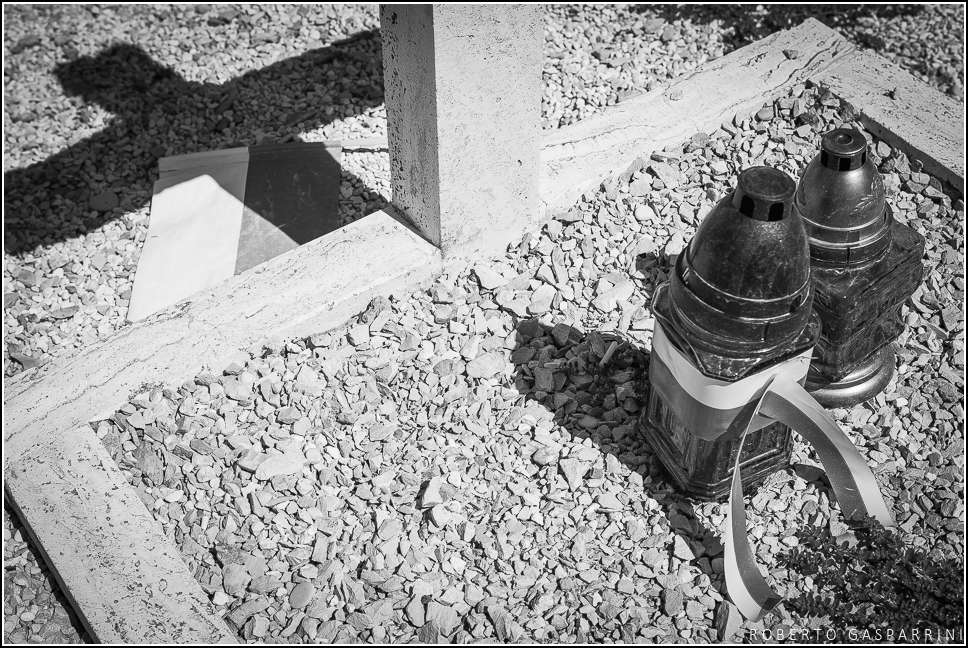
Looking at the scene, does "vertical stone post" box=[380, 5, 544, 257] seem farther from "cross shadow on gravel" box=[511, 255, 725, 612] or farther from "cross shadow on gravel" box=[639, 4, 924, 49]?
"cross shadow on gravel" box=[639, 4, 924, 49]

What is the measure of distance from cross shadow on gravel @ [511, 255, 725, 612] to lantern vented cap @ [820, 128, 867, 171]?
1109 mm

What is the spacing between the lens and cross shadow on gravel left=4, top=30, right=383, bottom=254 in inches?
199

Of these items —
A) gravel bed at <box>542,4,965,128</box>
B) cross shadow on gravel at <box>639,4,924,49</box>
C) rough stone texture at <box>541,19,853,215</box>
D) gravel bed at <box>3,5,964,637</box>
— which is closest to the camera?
rough stone texture at <box>541,19,853,215</box>

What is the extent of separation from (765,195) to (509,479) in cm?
145

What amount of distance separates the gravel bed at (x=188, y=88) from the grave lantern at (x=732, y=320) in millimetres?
2281

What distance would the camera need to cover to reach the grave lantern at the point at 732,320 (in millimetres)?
2617

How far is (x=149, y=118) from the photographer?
17.9 feet

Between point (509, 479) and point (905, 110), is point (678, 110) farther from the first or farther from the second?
point (509, 479)

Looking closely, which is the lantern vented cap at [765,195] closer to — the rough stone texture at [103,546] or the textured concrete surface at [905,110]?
the rough stone texture at [103,546]

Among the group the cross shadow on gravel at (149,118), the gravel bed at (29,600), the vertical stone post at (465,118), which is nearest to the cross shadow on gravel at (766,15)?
the cross shadow on gravel at (149,118)

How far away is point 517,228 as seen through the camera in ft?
14.1

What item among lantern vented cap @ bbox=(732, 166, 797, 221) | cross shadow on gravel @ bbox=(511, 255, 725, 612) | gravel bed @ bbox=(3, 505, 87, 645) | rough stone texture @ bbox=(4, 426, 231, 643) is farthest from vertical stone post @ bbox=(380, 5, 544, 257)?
gravel bed @ bbox=(3, 505, 87, 645)

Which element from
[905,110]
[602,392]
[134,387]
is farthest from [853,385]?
[134,387]

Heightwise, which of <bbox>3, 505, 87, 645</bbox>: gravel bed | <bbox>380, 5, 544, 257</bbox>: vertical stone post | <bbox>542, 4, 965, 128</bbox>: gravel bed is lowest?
<bbox>3, 505, 87, 645</bbox>: gravel bed
